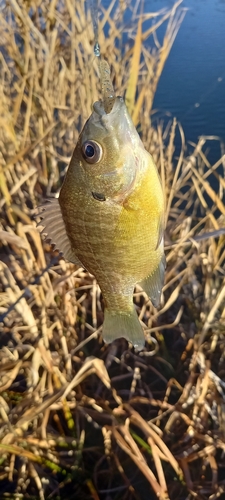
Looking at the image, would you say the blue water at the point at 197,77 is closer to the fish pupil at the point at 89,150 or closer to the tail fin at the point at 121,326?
the tail fin at the point at 121,326

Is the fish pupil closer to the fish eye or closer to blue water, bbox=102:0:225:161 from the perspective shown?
the fish eye

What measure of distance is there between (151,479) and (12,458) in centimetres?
54

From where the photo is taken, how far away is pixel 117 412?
68.2 inches

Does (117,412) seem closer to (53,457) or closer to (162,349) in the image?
(53,457)

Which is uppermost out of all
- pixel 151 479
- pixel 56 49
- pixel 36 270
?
pixel 56 49

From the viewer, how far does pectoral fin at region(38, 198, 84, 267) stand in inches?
38.5

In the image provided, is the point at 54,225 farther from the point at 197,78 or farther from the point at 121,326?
the point at 197,78

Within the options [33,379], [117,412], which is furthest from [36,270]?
[117,412]

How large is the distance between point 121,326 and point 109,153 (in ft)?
1.37

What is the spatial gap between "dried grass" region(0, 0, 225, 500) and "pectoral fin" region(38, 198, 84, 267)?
1.75 ft

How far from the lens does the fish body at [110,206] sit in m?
0.91

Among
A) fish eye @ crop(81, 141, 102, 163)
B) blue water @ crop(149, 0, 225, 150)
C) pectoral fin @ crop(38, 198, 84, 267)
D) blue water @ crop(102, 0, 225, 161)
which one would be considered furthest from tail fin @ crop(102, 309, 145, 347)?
blue water @ crop(149, 0, 225, 150)

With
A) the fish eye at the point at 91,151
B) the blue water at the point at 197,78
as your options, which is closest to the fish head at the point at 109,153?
the fish eye at the point at 91,151

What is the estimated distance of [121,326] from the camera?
1117 millimetres
